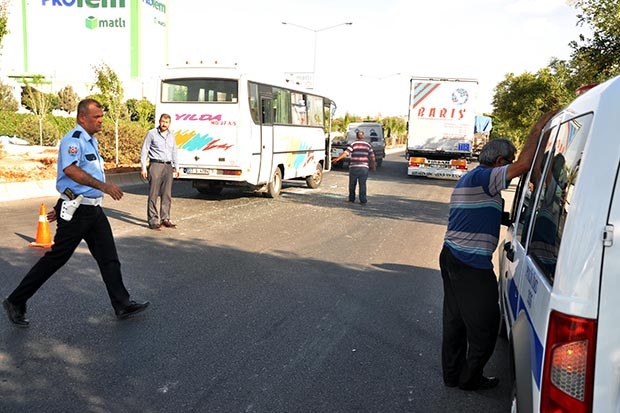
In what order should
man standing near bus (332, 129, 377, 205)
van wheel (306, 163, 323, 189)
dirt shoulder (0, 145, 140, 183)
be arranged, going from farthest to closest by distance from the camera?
1. van wheel (306, 163, 323, 189)
2. dirt shoulder (0, 145, 140, 183)
3. man standing near bus (332, 129, 377, 205)

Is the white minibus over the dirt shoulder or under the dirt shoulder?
over

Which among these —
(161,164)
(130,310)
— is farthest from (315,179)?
(130,310)

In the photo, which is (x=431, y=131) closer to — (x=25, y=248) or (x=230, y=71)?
(x=230, y=71)

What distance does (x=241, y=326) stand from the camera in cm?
510

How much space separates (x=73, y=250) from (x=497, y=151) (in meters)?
3.46

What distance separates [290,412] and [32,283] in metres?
2.55

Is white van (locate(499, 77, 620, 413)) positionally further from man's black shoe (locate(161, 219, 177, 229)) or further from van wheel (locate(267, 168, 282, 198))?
van wheel (locate(267, 168, 282, 198))

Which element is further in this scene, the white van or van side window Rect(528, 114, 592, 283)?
van side window Rect(528, 114, 592, 283)

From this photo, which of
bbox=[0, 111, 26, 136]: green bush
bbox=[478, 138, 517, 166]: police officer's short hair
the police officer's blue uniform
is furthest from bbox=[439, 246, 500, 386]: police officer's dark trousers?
bbox=[0, 111, 26, 136]: green bush

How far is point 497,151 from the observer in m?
3.70

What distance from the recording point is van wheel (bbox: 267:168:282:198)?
14644 millimetres

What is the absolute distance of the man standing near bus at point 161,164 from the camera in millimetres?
9836

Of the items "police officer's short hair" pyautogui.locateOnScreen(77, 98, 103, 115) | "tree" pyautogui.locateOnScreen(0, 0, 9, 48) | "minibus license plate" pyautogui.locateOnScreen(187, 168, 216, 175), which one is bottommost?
"minibus license plate" pyautogui.locateOnScreen(187, 168, 216, 175)

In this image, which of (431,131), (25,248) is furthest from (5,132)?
(25,248)
